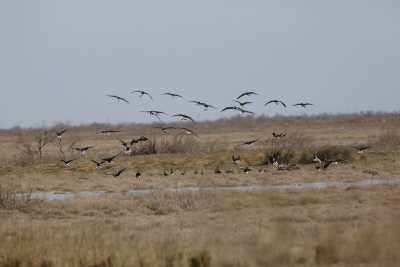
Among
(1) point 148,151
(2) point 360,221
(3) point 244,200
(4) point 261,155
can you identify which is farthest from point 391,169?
(1) point 148,151

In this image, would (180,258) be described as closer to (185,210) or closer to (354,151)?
(185,210)

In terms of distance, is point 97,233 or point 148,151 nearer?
point 97,233

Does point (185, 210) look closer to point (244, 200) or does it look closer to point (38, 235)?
point (244, 200)

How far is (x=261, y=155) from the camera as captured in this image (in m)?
39.2

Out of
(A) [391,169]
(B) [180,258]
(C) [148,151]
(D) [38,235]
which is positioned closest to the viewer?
(B) [180,258]

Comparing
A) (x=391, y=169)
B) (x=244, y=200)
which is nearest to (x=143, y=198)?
(x=244, y=200)

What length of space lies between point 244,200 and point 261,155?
1777 cm

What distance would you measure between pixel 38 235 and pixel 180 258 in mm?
3870

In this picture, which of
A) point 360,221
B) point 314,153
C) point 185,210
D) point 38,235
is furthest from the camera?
point 314,153

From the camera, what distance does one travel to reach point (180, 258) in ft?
43.3

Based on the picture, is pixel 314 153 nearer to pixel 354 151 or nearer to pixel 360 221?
pixel 354 151

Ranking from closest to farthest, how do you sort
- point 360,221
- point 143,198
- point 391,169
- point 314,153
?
1. point 360,221
2. point 143,198
3. point 391,169
4. point 314,153

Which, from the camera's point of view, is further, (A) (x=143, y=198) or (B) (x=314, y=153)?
(B) (x=314, y=153)

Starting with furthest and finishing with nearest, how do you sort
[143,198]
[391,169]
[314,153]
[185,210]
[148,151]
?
1. [148,151]
2. [314,153]
3. [391,169]
4. [143,198]
5. [185,210]
